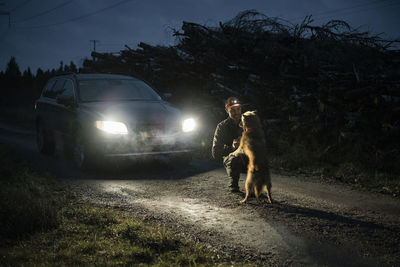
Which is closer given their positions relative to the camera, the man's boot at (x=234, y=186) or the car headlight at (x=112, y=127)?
the man's boot at (x=234, y=186)

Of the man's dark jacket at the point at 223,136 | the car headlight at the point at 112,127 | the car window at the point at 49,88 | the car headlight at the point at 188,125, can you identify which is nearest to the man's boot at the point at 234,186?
the man's dark jacket at the point at 223,136

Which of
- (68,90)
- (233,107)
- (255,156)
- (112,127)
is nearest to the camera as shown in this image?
(255,156)

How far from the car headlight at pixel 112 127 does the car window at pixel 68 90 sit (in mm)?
Answer: 1581

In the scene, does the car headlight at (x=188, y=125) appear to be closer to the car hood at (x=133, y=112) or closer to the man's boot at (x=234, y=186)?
the car hood at (x=133, y=112)

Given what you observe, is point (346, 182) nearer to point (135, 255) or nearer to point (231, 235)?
point (231, 235)

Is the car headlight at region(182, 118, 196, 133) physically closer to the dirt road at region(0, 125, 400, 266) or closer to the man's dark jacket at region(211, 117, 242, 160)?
the dirt road at region(0, 125, 400, 266)

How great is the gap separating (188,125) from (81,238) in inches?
177

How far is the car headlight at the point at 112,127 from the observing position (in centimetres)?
754

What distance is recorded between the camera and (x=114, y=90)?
9008 mm

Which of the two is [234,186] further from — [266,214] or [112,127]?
[112,127]

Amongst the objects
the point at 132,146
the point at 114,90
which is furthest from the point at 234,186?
the point at 114,90

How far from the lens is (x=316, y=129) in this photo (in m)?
9.53

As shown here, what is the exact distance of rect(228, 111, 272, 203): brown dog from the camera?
5.18 m

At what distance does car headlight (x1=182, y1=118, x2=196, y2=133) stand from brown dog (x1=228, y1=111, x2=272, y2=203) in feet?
9.64
